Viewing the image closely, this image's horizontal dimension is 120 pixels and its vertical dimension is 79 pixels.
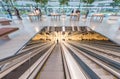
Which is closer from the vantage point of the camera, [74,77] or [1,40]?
[74,77]

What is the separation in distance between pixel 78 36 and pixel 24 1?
10696 millimetres

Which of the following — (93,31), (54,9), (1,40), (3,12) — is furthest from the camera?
(54,9)

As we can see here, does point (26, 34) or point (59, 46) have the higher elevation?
point (26, 34)

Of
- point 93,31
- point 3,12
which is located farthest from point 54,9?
point 93,31

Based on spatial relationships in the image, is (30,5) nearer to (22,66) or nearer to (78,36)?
(78,36)

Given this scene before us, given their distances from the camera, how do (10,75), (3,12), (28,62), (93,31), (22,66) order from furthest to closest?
(3,12) < (93,31) < (28,62) < (22,66) < (10,75)

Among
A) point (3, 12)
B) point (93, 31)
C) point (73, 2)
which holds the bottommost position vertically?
point (93, 31)

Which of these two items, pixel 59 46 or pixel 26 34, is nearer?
pixel 26 34

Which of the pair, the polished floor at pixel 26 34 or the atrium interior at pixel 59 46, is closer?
the atrium interior at pixel 59 46

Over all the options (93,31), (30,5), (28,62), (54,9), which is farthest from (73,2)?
(28,62)

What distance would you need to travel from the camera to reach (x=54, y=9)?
15.5 meters

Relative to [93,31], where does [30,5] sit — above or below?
above

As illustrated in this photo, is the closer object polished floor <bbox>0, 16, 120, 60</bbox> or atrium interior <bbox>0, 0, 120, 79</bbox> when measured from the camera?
atrium interior <bbox>0, 0, 120, 79</bbox>

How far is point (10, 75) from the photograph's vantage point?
6.43 ft
